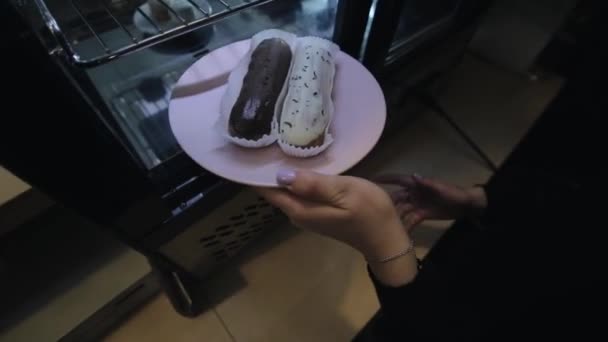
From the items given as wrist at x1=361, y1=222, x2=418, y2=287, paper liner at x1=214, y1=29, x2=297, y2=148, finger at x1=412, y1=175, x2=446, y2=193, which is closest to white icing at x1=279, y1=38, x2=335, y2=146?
paper liner at x1=214, y1=29, x2=297, y2=148

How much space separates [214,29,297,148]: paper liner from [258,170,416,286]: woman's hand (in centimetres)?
6

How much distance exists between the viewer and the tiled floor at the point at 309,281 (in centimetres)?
72

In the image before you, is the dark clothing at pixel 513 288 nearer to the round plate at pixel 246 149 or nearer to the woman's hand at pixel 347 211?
the woman's hand at pixel 347 211

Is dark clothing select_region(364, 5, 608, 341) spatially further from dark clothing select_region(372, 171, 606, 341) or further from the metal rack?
the metal rack

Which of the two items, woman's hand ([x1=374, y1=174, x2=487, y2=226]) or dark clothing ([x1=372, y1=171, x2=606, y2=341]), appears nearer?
dark clothing ([x1=372, y1=171, x2=606, y2=341])

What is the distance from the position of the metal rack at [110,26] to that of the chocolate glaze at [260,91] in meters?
0.07

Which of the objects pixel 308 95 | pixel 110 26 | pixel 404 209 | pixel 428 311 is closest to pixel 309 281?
pixel 404 209

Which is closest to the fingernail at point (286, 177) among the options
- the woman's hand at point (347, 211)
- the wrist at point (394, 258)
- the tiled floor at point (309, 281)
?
the woman's hand at point (347, 211)

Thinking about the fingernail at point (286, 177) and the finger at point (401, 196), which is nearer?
the fingernail at point (286, 177)

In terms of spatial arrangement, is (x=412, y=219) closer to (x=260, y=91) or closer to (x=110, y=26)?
(x=260, y=91)

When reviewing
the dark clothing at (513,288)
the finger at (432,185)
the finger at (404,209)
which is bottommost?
the finger at (404,209)

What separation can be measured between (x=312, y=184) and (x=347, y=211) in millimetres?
59

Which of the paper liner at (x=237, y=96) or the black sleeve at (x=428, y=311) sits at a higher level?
the paper liner at (x=237, y=96)

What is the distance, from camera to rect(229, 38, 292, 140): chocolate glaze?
423 millimetres
